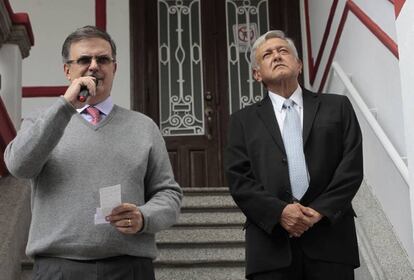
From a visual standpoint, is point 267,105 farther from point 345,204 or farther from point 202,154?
point 202,154

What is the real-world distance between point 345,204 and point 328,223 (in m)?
0.09

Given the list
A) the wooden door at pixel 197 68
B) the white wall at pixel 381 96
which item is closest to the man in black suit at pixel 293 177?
the white wall at pixel 381 96

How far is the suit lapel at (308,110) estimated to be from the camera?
266cm

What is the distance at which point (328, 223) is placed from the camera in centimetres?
249

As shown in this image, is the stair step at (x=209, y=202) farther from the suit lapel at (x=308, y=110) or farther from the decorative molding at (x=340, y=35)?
the suit lapel at (x=308, y=110)

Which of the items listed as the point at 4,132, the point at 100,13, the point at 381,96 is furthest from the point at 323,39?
the point at 4,132

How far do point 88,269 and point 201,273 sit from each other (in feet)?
6.28

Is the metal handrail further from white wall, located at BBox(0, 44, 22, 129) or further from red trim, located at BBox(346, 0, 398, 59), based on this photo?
white wall, located at BBox(0, 44, 22, 129)

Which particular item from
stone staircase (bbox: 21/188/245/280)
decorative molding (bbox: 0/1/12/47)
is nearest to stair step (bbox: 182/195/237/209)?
stone staircase (bbox: 21/188/245/280)

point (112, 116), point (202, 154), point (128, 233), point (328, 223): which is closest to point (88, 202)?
point (128, 233)

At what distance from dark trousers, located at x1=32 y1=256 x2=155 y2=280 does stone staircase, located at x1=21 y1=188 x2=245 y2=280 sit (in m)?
1.58

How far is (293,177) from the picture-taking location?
2596 mm

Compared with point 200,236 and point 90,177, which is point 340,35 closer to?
point 200,236

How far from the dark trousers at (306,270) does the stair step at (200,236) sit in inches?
68.2
